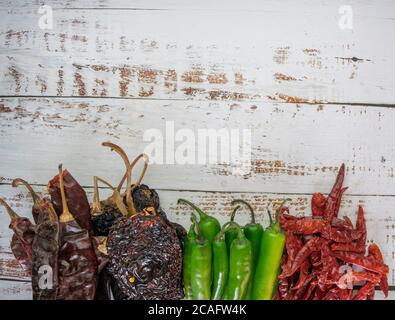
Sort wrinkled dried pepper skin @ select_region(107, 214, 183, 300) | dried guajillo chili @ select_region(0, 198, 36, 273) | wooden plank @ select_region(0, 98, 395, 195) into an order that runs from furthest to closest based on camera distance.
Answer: wooden plank @ select_region(0, 98, 395, 195)
dried guajillo chili @ select_region(0, 198, 36, 273)
wrinkled dried pepper skin @ select_region(107, 214, 183, 300)

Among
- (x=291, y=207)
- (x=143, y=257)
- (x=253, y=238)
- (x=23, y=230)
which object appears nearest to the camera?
(x=143, y=257)

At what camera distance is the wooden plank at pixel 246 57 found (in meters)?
2.14

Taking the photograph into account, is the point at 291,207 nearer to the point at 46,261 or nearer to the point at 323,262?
the point at 323,262

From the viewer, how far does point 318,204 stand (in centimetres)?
203

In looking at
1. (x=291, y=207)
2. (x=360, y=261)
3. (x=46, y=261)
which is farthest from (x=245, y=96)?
(x=46, y=261)

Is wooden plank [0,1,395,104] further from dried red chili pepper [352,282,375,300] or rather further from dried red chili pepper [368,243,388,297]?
dried red chili pepper [352,282,375,300]

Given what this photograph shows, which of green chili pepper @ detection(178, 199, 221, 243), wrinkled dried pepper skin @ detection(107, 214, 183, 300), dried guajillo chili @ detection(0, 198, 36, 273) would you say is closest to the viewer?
wrinkled dried pepper skin @ detection(107, 214, 183, 300)

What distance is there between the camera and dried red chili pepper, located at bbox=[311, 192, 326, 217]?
203 centimetres

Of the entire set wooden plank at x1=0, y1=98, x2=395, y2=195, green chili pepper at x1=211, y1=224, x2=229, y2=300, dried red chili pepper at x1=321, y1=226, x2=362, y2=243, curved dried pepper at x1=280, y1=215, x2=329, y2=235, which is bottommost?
green chili pepper at x1=211, y1=224, x2=229, y2=300

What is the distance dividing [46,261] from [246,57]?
1.16 metres

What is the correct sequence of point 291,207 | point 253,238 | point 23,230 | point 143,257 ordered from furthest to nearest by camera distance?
1. point 291,207
2. point 253,238
3. point 23,230
4. point 143,257

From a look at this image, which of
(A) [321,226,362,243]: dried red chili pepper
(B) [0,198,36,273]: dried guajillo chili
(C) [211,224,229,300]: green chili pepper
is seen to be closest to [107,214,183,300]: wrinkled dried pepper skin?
(C) [211,224,229,300]: green chili pepper

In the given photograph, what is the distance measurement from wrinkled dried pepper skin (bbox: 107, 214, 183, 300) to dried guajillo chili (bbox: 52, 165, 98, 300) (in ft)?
0.27
